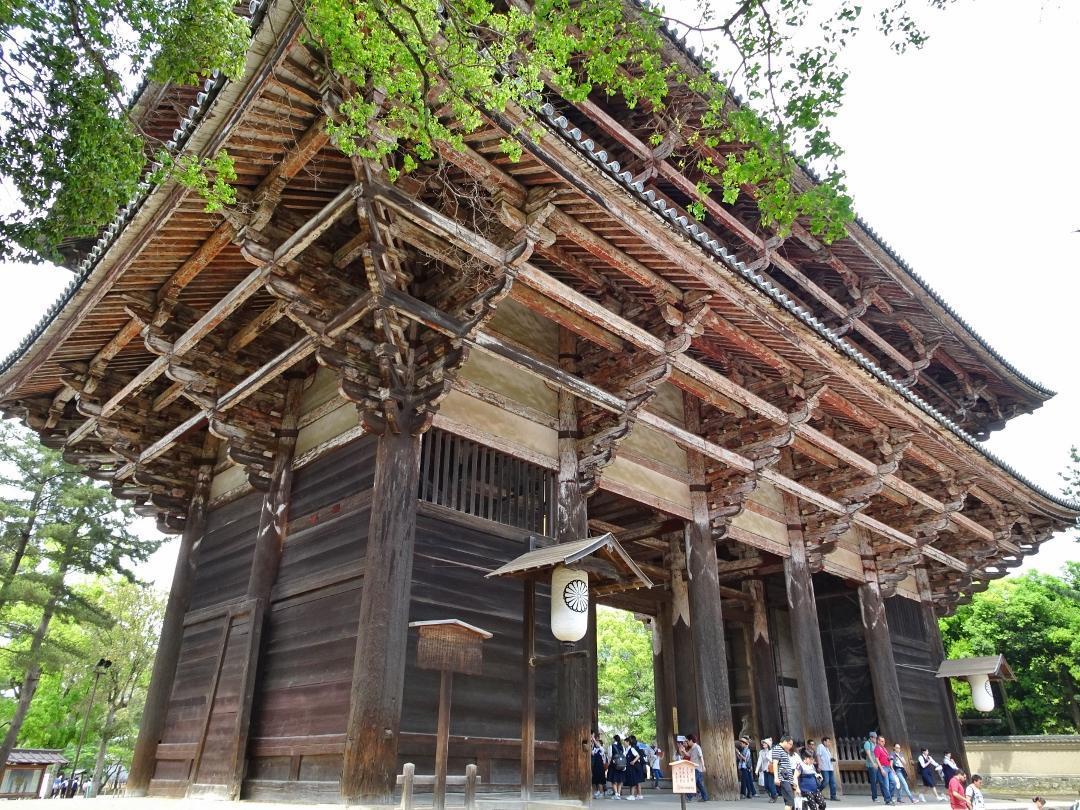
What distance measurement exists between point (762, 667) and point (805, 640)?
141 inches

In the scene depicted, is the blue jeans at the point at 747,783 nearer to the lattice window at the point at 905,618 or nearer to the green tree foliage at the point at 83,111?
the lattice window at the point at 905,618

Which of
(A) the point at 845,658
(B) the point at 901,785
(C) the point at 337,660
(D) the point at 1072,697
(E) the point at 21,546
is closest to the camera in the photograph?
(C) the point at 337,660

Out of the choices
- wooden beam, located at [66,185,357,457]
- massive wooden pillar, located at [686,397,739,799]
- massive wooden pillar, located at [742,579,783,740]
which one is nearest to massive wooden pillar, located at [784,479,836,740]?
massive wooden pillar, located at [686,397,739,799]

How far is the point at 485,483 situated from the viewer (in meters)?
9.09

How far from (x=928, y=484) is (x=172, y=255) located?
47.5 ft

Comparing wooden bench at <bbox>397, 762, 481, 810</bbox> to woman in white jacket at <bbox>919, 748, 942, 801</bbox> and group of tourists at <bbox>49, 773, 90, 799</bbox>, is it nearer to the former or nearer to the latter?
woman in white jacket at <bbox>919, 748, 942, 801</bbox>

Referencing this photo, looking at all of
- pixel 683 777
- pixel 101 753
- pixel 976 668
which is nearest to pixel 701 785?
pixel 683 777

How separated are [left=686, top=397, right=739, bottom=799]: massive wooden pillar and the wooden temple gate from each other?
44 millimetres

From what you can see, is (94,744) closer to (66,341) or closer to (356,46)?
(66,341)

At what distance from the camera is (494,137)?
696cm

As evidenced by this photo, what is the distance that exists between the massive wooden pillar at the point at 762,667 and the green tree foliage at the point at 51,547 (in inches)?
786

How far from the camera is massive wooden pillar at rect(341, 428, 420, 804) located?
260 inches

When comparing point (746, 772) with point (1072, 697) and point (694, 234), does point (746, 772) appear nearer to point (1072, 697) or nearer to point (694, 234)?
point (694, 234)

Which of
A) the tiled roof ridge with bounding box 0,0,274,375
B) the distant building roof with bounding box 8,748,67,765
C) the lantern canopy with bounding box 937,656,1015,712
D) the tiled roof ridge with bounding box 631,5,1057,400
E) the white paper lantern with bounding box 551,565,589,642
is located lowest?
the distant building roof with bounding box 8,748,67,765
